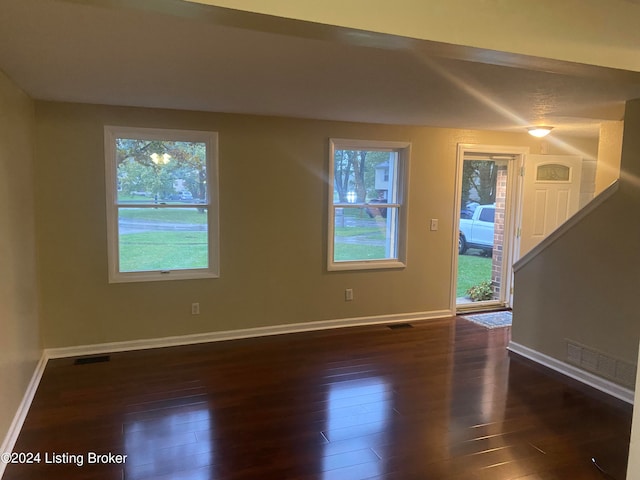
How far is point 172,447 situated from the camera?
2.58 metres

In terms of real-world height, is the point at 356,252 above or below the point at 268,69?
below

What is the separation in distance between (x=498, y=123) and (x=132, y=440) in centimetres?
413

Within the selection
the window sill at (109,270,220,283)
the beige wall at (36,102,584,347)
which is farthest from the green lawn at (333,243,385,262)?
the window sill at (109,270,220,283)

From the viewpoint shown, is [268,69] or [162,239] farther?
[162,239]

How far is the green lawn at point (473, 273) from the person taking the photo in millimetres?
5898

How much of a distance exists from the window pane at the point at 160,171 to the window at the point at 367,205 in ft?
4.38

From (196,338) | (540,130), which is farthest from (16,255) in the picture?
(540,130)

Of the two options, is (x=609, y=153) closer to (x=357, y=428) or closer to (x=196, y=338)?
(x=357, y=428)

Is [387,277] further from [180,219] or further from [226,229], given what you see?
[180,219]

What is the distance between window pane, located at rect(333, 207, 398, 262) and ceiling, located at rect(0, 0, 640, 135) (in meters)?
1.14

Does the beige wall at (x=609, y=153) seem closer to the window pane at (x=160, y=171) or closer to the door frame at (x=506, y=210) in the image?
the door frame at (x=506, y=210)

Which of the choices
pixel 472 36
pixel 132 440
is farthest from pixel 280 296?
pixel 472 36

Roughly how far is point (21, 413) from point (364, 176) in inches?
142

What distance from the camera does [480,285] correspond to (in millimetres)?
5871
